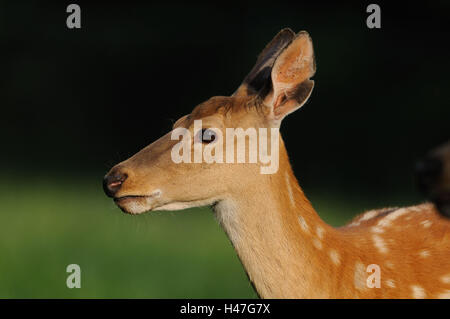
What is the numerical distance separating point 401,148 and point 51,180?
4.45 metres

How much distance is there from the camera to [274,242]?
13.5ft

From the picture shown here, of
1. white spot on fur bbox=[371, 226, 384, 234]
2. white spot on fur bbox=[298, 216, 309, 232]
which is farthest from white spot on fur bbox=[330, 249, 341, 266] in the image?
white spot on fur bbox=[371, 226, 384, 234]

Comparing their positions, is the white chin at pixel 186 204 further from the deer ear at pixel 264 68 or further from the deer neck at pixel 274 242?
the deer ear at pixel 264 68

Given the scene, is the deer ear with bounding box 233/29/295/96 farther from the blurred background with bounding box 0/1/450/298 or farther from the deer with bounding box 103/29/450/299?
the blurred background with bounding box 0/1/450/298

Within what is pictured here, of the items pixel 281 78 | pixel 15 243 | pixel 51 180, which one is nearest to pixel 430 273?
pixel 281 78

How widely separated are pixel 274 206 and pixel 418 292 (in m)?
0.75

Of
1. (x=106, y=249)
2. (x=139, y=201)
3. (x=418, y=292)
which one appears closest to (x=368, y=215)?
(x=418, y=292)

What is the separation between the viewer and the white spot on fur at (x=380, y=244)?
4379mm

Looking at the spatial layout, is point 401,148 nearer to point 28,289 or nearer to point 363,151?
point 363,151

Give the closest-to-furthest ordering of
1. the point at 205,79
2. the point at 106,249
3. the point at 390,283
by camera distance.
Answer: the point at 390,283, the point at 106,249, the point at 205,79

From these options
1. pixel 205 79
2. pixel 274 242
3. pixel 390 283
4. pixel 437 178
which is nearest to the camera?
pixel 437 178

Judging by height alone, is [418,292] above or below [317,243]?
below

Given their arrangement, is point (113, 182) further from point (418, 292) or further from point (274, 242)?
point (418, 292)

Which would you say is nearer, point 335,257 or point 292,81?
point 335,257
